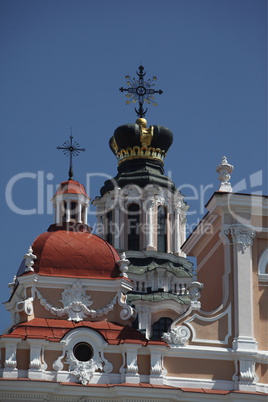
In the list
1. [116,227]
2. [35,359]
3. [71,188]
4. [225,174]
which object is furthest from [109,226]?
[35,359]

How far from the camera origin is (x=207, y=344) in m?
35.5

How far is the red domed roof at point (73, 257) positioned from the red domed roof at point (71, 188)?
211 centimetres

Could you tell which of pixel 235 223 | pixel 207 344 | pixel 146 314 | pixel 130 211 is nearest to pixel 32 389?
pixel 207 344

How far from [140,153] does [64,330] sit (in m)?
16.3

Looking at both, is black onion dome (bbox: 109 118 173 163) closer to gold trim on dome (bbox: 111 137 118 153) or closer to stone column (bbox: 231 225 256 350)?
gold trim on dome (bbox: 111 137 118 153)

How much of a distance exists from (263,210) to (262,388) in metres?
4.90

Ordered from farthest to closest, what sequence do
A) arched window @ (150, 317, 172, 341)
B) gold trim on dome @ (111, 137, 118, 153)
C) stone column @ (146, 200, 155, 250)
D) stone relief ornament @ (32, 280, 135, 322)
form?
gold trim on dome @ (111, 137, 118, 153) → stone column @ (146, 200, 155, 250) → arched window @ (150, 317, 172, 341) → stone relief ornament @ (32, 280, 135, 322)

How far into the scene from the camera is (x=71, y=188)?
3928 centimetres

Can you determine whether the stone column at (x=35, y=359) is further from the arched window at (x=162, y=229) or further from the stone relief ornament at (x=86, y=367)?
the arched window at (x=162, y=229)

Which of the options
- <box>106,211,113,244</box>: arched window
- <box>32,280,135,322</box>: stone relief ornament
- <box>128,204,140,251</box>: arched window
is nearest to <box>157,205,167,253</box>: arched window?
<box>128,204,140,251</box>: arched window

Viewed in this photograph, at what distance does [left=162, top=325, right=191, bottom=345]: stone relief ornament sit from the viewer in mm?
35312

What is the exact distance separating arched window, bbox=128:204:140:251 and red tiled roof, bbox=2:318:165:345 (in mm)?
13208

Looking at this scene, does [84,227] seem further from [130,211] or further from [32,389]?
[130,211]

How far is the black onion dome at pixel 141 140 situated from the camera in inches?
1980
